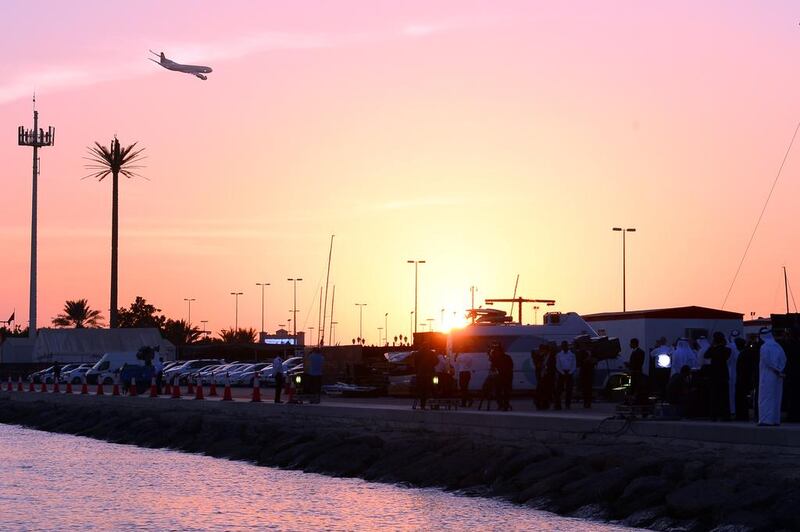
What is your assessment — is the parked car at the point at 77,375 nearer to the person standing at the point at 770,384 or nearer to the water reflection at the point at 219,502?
the water reflection at the point at 219,502

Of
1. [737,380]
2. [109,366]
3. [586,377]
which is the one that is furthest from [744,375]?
[109,366]

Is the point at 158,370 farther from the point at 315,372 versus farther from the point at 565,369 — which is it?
the point at 565,369

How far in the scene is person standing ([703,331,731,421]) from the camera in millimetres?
27000

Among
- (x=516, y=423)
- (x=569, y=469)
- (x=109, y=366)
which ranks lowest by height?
(x=569, y=469)

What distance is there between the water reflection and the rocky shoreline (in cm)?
59

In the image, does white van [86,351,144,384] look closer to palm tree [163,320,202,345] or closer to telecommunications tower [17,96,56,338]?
telecommunications tower [17,96,56,338]

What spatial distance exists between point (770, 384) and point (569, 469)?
404 cm

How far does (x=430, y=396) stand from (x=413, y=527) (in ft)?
45.4

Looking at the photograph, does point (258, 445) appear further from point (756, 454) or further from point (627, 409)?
A: point (756, 454)

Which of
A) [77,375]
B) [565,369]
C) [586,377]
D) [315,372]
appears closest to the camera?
[565,369]

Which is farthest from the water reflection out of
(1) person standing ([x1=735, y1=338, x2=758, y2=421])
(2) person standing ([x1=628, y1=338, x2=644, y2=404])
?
(1) person standing ([x1=735, y1=338, x2=758, y2=421])

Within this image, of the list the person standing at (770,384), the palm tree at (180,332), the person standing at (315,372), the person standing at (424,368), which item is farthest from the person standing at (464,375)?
the palm tree at (180,332)

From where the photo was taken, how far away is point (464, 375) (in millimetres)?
39062

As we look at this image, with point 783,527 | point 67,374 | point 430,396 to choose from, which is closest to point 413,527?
point 783,527
